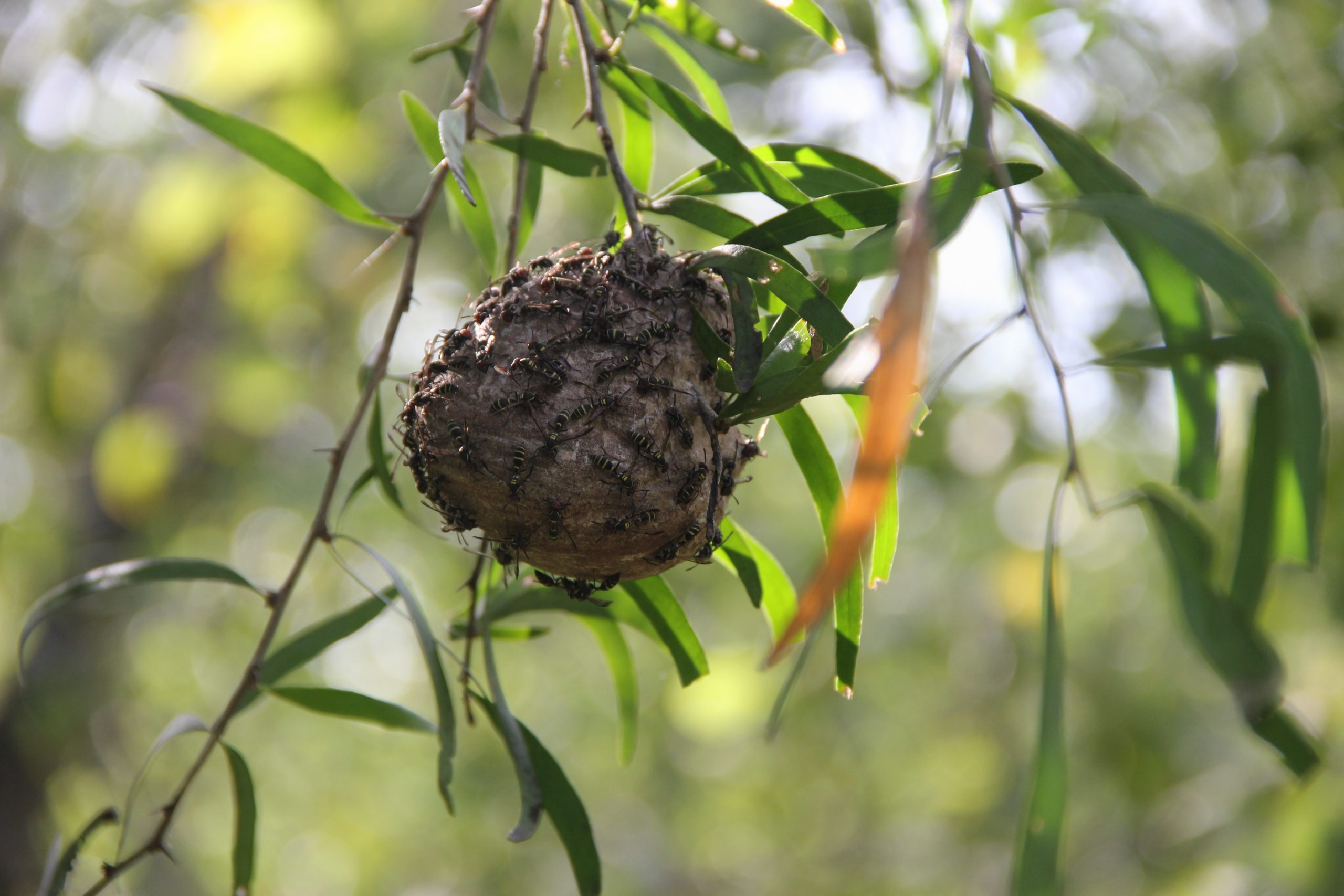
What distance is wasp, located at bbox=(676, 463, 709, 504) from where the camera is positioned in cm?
93

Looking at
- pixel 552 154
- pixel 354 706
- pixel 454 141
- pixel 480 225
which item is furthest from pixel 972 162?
pixel 354 706

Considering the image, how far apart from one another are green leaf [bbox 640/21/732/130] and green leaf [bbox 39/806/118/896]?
3.93 feet

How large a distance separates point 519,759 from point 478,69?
32.0 inches

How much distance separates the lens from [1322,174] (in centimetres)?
283

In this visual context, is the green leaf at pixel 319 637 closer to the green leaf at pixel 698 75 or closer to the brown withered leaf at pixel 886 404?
the green leaf at pixel 698 75

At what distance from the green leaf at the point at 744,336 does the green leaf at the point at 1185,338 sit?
300mm

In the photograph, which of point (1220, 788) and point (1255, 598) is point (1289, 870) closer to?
point (1220, 788)

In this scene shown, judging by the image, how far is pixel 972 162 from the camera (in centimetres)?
64

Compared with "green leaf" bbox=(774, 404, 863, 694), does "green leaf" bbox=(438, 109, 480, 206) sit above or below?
above

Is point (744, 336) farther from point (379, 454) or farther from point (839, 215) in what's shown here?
point (379, 454)

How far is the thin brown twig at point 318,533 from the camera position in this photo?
44.0 inches

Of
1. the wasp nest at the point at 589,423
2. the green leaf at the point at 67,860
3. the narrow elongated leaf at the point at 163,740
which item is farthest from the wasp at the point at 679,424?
the green leaf at the point at 67,860

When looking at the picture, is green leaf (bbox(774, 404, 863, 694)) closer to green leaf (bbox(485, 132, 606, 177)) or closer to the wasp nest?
the wasp nest

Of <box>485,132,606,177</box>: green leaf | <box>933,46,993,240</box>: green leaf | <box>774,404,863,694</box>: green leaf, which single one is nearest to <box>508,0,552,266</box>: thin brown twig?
<box>485,132,606,177</box>: green leaf
